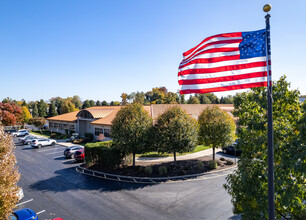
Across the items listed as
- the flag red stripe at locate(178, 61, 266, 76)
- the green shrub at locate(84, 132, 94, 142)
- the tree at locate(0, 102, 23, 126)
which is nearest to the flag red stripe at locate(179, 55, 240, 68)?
→ the flag red stripe at locate(178, 61, 266, 76)

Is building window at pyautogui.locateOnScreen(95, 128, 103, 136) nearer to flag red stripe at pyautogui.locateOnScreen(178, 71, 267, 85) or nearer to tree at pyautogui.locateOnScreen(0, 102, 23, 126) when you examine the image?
tree at pyautogui.locateOnScreen(0, 102, 23, 126)

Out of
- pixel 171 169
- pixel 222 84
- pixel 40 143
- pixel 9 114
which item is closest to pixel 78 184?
pixel 171 169

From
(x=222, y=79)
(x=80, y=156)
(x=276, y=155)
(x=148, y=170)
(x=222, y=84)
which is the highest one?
(x=222, y=79)

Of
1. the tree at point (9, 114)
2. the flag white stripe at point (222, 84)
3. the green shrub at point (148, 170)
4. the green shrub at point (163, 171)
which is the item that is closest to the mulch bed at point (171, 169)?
the green shrub at point (148, 170)

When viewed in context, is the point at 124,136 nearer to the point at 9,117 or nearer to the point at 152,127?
the point at 152,127

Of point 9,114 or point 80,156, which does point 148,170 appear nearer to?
point 80,156

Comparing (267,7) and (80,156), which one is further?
(80,156)
